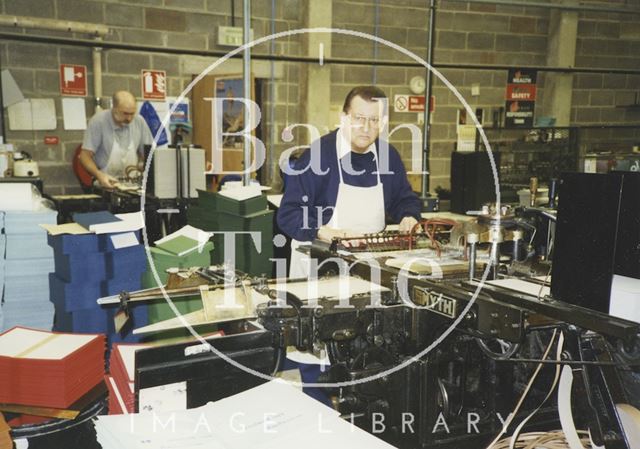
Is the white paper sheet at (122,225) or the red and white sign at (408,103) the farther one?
the red and white sign at (408,103)

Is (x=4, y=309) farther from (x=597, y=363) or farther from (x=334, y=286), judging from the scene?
(x=597, y=363)

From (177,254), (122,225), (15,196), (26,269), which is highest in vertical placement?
(15,196)

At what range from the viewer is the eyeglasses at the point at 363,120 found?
2.41m

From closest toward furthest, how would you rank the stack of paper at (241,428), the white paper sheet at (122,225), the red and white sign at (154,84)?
1. the stack of paper at (241,428)
2. the white paper sheet at (122,225)
3. the red and white sign at (154,84)

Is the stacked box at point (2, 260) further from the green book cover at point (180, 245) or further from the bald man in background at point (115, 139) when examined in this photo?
the bald man in background at point (115, 139)

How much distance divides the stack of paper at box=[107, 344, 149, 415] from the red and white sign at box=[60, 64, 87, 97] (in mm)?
4349

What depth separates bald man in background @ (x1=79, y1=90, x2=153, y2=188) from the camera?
4680 millimetres

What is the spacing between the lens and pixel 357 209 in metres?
2.57

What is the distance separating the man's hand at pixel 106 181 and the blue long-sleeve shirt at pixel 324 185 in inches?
87.8

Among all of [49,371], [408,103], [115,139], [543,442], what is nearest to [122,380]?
[49,371]

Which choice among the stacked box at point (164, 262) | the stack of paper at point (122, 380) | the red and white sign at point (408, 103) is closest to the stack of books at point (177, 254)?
the stacked box at point (164, 262)

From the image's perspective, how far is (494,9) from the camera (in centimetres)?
672

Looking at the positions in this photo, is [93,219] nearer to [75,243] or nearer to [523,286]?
[75,243]

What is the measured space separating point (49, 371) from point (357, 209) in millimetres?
1438
